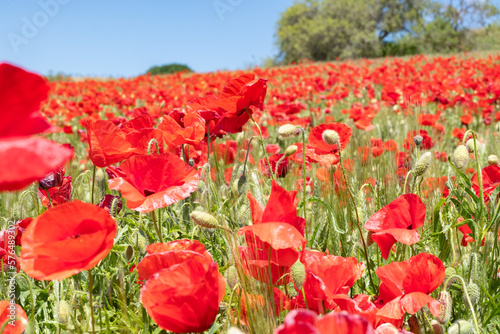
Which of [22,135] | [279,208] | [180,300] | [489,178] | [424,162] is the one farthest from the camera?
[489,178]

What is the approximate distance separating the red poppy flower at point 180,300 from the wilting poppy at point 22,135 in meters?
0.29

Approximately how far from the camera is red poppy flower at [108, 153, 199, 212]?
2.71 feet

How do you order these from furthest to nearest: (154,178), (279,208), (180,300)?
(154,178)
(279,208)
(180,300)

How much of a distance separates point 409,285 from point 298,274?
0.20 m

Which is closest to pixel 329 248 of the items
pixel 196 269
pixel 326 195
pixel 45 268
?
pixel 326 195

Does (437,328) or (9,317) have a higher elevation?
(9,317)

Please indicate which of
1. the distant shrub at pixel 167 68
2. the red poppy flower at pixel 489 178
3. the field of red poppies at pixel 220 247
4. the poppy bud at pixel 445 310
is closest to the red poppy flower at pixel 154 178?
the field of red poppies at pixel 220 247

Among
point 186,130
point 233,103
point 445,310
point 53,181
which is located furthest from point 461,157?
point 53,181

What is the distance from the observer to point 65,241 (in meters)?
0.62

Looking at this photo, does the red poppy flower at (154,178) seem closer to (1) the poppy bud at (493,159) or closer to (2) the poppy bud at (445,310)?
(2) the poppy bud at (445,310)

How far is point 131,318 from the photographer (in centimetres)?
93

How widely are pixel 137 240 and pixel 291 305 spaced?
0.38 metres

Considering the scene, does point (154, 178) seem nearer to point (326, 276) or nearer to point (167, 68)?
point (326, 276)

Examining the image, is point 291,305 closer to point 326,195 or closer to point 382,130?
point 326,195
